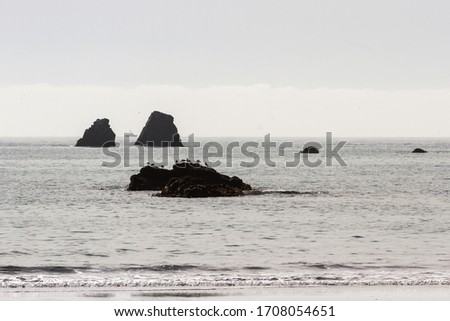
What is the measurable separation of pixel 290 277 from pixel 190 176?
110ft

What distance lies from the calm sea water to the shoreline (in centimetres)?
84

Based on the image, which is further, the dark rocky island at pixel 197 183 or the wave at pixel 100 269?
the dark rocky island at pixel 197 183

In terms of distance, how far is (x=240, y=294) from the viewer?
1927 centimetres

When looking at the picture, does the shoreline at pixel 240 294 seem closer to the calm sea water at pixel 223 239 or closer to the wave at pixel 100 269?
the calm sea water at pixel 223 239

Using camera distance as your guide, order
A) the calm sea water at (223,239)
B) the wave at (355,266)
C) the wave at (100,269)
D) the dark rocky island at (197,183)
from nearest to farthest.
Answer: the calm sea water at (223,239) → the wave at (100,269) → the wave at (355,266) → the dark rocky island at (197,183)

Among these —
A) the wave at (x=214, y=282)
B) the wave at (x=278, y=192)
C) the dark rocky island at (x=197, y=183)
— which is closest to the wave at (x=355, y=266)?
the wave at (x=214, y=282)

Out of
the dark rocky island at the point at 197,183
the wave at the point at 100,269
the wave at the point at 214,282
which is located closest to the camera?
the wave at the point at 214,282

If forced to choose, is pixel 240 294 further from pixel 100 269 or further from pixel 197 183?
pixel 197 183

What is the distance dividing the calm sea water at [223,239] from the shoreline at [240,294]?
33.2 inches

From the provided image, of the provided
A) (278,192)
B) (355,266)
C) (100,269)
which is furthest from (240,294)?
(278,192)

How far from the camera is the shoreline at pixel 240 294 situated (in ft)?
61.4

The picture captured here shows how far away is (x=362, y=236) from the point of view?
33.8 m

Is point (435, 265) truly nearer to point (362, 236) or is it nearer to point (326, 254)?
point (326, 254)
